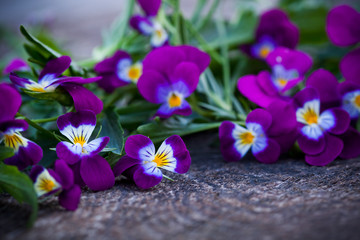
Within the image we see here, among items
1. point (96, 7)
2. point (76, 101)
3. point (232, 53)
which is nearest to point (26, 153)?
point (76, 101)

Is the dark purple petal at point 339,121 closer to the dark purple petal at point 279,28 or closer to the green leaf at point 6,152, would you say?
the dark purple petal at point 279,28

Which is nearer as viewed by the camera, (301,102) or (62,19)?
(301,102)

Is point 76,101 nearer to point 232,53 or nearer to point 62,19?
point 232,53

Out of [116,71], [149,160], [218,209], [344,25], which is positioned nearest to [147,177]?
[149,160]

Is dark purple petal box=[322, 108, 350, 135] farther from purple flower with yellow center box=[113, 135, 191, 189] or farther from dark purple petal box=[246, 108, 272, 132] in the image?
purple flower with yellow center box=[113, 135, 191, 189]

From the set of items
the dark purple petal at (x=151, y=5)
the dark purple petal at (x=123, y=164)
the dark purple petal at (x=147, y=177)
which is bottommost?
the dark purple petal at (x=147, y=177)

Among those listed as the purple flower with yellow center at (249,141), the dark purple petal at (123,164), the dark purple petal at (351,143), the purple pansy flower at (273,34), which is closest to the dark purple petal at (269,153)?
the purple flower with yellow center at (249,141)

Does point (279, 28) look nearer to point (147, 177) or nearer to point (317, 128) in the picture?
point (317, 128)
